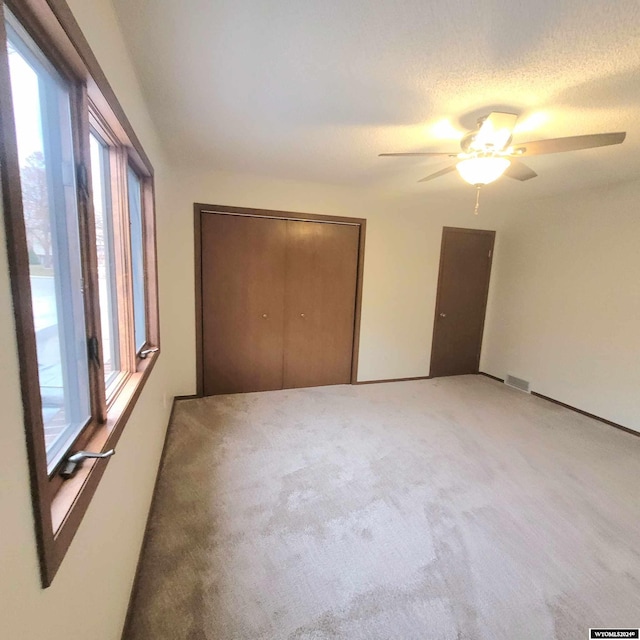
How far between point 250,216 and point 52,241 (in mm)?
2506

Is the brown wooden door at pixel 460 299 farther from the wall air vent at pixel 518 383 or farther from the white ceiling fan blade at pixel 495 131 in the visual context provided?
the white ceiling fan blade at pixel 495 131

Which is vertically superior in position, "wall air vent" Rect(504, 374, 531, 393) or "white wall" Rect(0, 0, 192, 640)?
"white wall" Rect(0, 0, 192, 640)

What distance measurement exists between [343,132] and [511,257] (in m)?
3.09

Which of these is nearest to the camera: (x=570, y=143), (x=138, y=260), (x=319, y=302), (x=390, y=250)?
(x=570, y=143)

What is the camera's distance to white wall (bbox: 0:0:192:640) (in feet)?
1.80

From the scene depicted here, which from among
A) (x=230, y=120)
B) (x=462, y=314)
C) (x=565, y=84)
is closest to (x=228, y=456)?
(x=230, y=120)

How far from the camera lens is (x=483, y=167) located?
73.8 inches

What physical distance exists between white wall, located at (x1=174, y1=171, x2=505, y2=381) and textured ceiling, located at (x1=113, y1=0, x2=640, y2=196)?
98 centimetres

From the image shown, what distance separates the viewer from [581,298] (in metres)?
3.38

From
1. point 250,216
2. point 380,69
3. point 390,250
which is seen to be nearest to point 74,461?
Answer: point 380,69

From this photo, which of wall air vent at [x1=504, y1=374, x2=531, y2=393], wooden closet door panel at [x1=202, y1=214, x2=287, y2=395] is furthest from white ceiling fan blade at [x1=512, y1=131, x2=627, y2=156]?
wall air vent at [x1=504, y1=374, x2=531, y2=393]

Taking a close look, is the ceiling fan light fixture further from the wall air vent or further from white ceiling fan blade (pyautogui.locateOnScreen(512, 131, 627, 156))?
the wall air vent

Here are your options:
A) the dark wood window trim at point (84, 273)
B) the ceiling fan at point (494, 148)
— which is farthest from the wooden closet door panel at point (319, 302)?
the dark wood window trim at point (84, 273)

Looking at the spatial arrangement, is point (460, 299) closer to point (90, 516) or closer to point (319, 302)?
point (319, 302)
